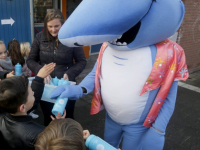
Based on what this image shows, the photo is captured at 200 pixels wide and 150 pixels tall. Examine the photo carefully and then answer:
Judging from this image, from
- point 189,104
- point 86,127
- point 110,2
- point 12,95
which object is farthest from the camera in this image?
point 189,104

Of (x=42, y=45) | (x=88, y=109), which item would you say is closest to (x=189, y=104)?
(x=88, y=109)

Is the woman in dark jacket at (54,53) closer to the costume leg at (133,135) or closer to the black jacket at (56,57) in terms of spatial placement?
the black jacket at (56,57)

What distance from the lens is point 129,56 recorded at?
4.91 feet

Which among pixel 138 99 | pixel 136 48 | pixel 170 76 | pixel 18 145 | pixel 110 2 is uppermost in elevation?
pixel 110 2

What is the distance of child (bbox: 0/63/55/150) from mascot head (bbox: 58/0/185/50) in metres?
0.49

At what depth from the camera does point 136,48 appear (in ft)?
4.86

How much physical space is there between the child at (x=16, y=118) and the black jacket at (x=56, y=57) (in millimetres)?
755

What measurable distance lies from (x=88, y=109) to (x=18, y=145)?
7.50 feet

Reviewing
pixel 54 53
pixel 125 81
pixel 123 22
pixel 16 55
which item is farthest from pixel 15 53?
pixel 123 22

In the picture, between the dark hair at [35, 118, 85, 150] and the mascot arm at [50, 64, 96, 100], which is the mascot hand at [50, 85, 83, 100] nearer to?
the mascot arm at [50, 64, 96, 100]

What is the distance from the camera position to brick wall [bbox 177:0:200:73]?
520cm

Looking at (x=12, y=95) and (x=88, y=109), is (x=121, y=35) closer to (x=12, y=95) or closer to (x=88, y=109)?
(x=12, y=95)

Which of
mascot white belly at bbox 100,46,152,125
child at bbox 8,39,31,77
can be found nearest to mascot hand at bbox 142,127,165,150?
mascot white belly at bbox 100,46,152,125

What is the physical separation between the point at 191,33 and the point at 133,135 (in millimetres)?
4795
